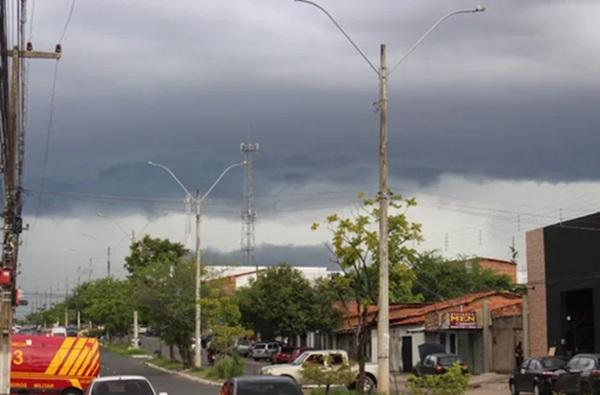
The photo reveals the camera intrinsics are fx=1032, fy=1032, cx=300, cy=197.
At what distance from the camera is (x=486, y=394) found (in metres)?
40.9

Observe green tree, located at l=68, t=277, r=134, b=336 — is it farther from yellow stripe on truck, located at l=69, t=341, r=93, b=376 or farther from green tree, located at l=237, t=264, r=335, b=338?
yellow stripe on truck, located at l=69, t=341, r=93, b=376

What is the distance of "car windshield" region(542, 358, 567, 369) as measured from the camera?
37188 millimetres

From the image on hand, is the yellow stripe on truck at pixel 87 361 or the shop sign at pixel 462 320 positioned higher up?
the shop sign at pixel 462 320

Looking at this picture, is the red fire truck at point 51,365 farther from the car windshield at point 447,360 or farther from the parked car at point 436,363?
the car windshield at point 447,360

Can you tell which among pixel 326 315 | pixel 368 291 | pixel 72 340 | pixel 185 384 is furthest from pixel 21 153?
pixel 326 315

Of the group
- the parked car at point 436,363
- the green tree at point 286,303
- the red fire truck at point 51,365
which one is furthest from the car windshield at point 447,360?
the green tree at point 286,303

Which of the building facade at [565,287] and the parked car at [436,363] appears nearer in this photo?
the parked car at [436,363]

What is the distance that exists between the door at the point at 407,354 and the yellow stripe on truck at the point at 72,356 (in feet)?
100

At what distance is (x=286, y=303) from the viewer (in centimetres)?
8088

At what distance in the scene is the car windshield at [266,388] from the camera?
20.3 m

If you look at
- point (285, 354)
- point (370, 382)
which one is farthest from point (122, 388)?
point (285, 354)

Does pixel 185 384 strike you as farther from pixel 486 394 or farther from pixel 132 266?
pixel 132 266

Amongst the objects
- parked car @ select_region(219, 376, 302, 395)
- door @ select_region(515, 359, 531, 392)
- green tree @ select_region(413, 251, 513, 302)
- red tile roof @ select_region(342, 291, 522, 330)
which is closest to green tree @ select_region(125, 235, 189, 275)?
green tree @ select_region(413, 251, 513, 302)

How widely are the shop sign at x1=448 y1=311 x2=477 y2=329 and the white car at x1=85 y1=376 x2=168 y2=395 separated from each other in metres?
32.3
